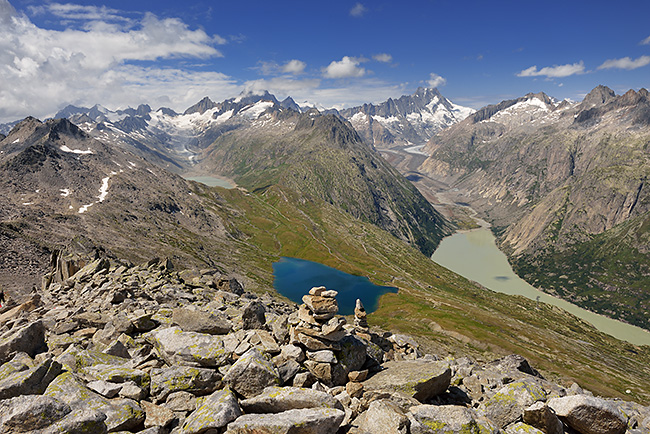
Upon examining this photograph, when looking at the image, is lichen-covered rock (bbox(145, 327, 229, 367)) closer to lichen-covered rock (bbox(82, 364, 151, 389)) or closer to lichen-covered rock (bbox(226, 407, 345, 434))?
lichen-covered rock (bbox(82, 364, 151, 389))

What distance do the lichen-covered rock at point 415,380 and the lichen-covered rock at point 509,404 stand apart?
2735mm

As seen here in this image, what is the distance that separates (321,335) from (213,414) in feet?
26.1

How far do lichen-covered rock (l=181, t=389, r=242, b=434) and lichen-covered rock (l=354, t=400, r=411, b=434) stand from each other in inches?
219

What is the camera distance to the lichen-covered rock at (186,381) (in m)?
15.5

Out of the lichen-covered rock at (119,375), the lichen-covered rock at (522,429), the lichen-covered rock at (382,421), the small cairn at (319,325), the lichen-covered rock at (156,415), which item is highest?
the small cairn at (319,325)

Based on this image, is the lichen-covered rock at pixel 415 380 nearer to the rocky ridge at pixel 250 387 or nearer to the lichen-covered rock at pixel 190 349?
the rocky ridge at pixel 250 387

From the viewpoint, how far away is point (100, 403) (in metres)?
13.3

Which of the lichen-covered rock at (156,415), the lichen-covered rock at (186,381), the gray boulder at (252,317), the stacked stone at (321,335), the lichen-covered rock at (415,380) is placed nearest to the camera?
the lichen-covered rock at (156,415)

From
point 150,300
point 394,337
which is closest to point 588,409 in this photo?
point 394,337

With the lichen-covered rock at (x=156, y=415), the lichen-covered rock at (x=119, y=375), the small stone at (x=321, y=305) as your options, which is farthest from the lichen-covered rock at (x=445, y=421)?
the lichen-covered rock at (x=119, y=375)

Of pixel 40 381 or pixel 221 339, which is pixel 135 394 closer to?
pixel 40 381

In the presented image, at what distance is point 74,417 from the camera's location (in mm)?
11867

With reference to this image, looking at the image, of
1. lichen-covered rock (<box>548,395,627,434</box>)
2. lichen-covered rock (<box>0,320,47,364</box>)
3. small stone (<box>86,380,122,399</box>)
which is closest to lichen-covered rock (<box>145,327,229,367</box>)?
small stone (<box>86,380,122,399</box>)

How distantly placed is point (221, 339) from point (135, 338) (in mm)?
9127
